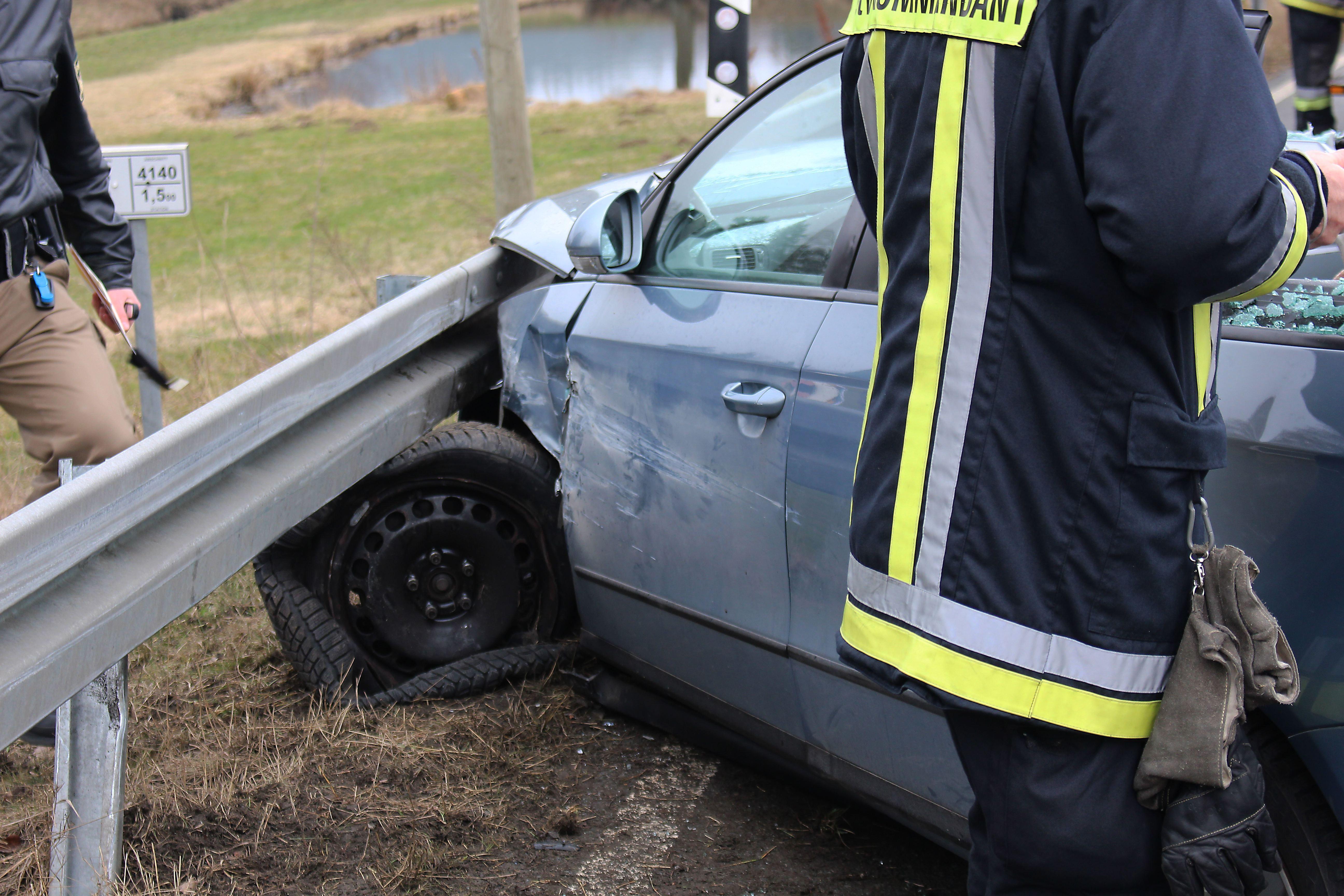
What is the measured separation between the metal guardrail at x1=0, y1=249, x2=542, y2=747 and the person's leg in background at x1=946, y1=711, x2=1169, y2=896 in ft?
4.66

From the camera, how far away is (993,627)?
4.44 ft

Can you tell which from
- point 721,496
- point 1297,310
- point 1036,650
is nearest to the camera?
point 1036,650

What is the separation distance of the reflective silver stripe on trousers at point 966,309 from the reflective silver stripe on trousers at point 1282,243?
0.80 feet

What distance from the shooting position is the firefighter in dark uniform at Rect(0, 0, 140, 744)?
2.82 meters

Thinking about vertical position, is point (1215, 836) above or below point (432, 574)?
above

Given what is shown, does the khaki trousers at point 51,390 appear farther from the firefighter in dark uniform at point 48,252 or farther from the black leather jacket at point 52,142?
the black leather jacket at point 52,142

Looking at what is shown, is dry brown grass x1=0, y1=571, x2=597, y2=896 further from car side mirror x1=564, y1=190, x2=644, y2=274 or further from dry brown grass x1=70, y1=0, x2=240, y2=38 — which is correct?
dry brown grass x1=70, y1=0, x2=240, y2=38

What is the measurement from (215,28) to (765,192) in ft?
180

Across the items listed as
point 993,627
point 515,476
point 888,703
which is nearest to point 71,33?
point 515,476

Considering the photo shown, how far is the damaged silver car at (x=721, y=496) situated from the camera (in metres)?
1.62

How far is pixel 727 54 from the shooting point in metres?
5.56

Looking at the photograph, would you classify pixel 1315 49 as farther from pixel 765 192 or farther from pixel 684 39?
pixel 684 39

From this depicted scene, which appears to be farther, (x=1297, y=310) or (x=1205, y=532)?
(x=1297, y=310)

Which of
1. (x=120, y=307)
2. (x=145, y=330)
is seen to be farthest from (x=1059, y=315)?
(x=145, y=330)
